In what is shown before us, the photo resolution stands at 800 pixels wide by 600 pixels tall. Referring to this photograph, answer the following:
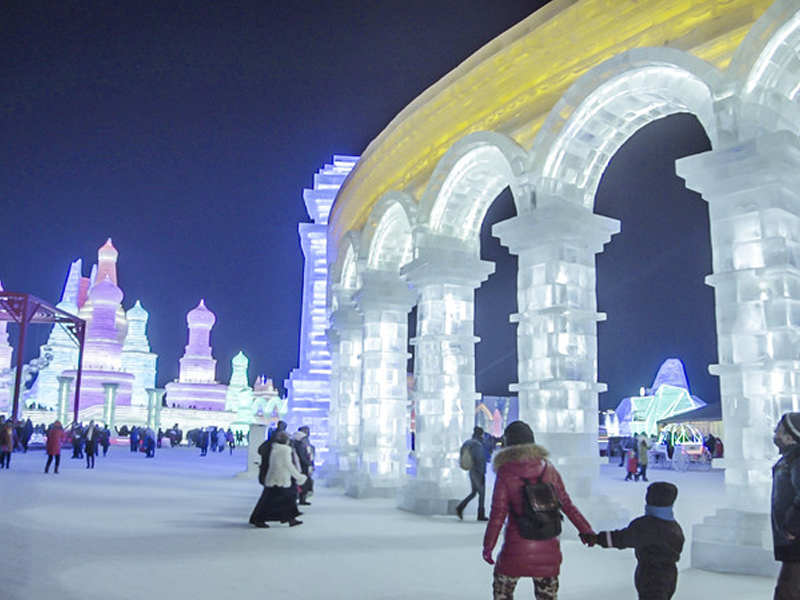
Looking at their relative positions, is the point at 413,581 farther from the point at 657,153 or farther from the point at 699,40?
the point at 657,153

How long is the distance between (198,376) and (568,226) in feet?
190

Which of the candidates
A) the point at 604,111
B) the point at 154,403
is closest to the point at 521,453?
the point at 604,111

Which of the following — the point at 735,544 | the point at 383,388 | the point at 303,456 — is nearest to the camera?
the point at 735,544

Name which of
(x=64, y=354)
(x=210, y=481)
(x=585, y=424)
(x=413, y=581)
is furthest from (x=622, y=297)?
(x=64, y=354)

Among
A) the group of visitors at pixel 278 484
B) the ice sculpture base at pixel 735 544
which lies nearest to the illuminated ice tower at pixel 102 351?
the group of visitors at pixel 278 484

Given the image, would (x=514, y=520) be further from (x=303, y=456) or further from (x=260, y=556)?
(x=303, y=456)

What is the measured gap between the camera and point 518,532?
381 cm

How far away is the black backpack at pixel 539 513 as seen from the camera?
3.75m

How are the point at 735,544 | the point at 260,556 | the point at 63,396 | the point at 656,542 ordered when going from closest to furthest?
the point at 656,542 < the point at 735,544 < the point at 260,556 < the point at 63,396

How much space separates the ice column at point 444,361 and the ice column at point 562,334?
2.18 metres

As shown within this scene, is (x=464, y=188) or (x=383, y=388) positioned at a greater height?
(x=464, y=188)

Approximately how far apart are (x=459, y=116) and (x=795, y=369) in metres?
6.60

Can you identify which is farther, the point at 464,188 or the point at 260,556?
the point at 464,188

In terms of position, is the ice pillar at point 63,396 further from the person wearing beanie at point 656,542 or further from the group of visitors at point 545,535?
the person wearing beanie at point 656,542
